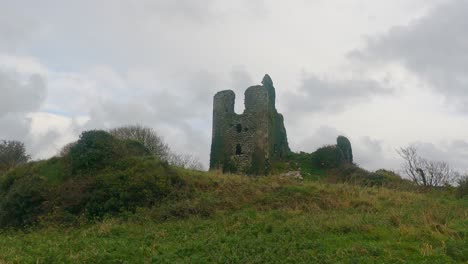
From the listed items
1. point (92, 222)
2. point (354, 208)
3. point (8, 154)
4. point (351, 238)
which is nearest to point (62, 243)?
point (92, 222)

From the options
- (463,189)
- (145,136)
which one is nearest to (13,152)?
(145,136)

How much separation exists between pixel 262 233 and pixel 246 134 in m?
22.1

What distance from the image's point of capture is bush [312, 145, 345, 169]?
35.7 metres

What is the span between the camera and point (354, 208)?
15812 millimetres

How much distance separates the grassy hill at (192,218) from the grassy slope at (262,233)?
0.10ft

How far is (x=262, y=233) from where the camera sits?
11.6 m

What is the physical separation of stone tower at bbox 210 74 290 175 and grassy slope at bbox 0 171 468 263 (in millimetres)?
14956

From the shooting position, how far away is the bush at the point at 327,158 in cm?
3566

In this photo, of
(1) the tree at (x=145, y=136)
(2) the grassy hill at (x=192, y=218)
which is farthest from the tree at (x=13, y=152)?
(2) the grassy hill at (x=192, y=218)

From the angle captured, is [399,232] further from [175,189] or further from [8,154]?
[8,154]

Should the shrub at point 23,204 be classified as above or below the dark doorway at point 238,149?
below

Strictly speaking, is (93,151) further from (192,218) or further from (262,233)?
(262,233)

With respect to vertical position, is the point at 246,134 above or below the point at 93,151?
above

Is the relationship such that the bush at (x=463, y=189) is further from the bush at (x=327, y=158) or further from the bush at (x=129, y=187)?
the bush at (x=129, y=187)
